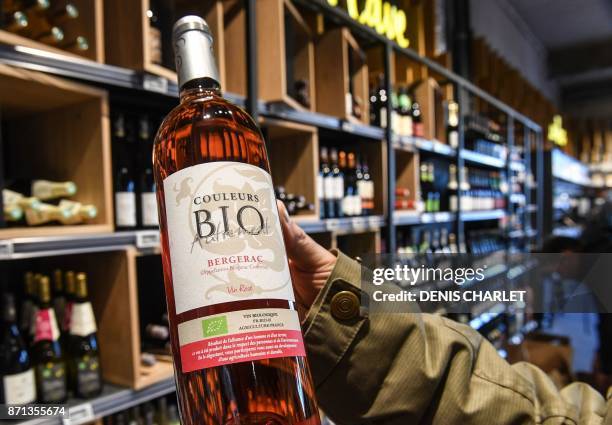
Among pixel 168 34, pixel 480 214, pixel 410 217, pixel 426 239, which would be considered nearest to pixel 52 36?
pixel 168 34

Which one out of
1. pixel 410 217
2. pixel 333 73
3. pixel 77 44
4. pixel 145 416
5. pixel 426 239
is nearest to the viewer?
pixel 77 44

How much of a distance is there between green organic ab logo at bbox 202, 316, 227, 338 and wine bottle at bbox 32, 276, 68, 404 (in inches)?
40.6

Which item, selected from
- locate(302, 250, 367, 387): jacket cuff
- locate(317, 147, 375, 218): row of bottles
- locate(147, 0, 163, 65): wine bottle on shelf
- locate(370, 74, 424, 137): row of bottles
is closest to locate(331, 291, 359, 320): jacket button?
locate(302, 250, 367, 387): jacket cuff

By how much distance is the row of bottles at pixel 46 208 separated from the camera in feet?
3.73

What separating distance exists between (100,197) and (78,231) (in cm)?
13

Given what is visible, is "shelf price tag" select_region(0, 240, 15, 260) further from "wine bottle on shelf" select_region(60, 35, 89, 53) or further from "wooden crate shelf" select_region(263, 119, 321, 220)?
"wooden crate shelf" select_region(263, 119, 321, 220)

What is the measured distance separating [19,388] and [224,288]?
1045 millimetres

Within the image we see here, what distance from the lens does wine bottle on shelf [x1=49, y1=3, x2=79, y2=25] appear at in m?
1.17

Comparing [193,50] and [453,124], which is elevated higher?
[453,124]

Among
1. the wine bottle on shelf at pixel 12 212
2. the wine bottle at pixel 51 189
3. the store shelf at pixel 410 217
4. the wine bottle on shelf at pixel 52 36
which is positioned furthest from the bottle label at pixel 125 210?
the store shelf at pixel 410 217

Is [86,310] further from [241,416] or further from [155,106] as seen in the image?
[241,416]

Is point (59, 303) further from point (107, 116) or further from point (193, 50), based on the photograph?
point (193, 50)

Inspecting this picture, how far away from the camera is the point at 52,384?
119 centimetres

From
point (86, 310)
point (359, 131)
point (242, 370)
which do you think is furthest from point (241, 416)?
point (359, 131)
